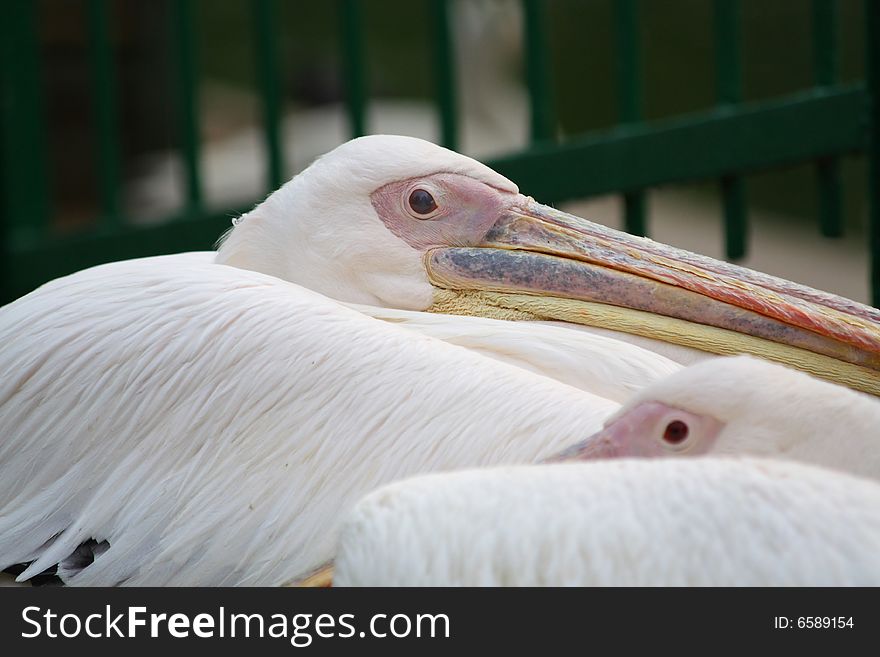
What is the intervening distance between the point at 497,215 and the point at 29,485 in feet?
3.76

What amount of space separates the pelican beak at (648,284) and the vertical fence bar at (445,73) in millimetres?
1585

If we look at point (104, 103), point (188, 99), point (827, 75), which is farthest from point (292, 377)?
point (104, 103)

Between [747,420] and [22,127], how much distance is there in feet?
13.6

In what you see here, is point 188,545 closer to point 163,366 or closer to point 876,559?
point 163,366

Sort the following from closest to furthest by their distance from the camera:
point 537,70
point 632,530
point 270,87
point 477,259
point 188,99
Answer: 1. point 632,530
2. point 477,259
3. point 537,70
4. point 270,87
5. point 188,99

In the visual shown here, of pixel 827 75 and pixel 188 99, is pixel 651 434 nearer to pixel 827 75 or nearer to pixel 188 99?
pixel 827 75

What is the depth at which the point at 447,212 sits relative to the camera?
284cm

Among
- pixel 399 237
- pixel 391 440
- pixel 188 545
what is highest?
pixel 399 237

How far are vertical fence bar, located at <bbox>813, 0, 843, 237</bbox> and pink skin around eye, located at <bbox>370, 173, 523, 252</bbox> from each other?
1.66 meters

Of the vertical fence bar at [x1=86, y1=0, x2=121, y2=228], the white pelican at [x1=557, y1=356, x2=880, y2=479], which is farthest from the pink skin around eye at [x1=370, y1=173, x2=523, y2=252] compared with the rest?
the vertical fence bar at [x1=86, y1=0, x2=121, y2=228]

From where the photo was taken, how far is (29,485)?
235cm

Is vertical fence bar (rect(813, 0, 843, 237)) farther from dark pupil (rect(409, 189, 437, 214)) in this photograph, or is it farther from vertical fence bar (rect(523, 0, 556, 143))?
dark pupil (rect(409, 189, 437, 214))
